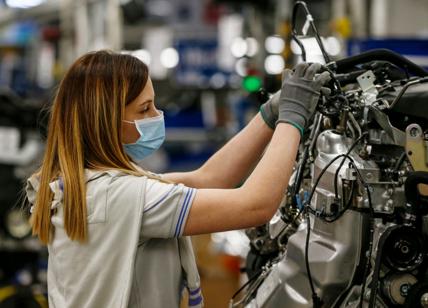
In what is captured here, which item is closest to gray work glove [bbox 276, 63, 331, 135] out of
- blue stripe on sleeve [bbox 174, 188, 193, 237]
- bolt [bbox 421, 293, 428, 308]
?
blue stripe on sleeve [bbox 174, 188, 193, 237]

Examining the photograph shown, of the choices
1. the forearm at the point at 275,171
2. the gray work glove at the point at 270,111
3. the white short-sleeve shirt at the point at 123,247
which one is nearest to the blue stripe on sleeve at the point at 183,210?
the white short-sleeve shirt at the point at 123,247

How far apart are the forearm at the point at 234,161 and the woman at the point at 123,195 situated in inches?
15.5

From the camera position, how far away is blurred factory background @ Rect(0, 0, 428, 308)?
6.50m

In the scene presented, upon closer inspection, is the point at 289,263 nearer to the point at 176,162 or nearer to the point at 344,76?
the point at 344,76

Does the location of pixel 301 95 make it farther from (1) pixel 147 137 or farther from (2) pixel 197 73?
(2) pixel 197 73

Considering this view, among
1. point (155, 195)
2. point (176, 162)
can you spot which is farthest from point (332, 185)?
point (176, 162)

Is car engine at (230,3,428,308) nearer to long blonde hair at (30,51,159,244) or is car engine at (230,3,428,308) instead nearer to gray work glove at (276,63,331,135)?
gray work glove at (276,63,331,135)

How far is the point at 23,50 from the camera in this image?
1869cm

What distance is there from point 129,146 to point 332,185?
0.72 meters

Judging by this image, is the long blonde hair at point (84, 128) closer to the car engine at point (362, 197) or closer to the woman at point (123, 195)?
the woman at point (123, 195)

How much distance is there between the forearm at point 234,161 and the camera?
2877 millimetres

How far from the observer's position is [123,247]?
2402 millimetres

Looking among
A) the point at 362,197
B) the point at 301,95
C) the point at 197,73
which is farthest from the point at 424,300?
the point at 197,73

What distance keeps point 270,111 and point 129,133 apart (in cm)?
56
